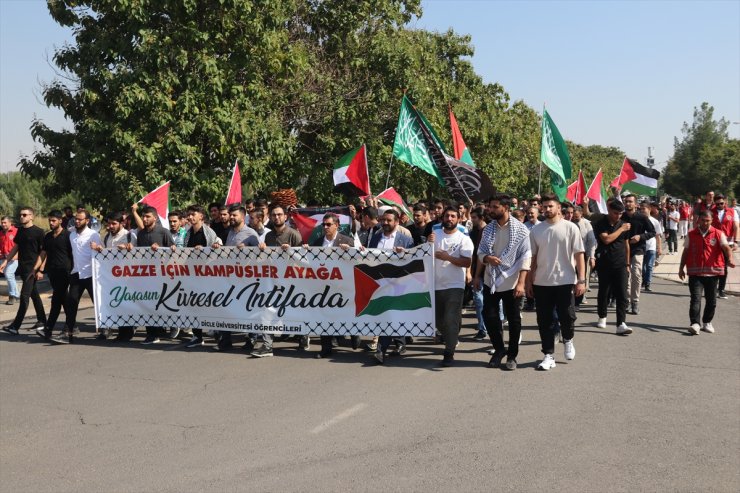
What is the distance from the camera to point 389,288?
9.39m

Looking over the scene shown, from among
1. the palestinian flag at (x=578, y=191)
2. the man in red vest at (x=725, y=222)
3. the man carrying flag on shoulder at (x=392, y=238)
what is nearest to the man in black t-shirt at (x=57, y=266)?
the man carrying flag on shoulder at (x=392, y=238)

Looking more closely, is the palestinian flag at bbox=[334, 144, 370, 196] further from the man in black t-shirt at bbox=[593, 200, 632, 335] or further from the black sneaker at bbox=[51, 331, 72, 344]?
the black sneaker at bbox=[51, 331, 72, 344]

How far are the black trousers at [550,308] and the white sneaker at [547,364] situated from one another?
0.20ft

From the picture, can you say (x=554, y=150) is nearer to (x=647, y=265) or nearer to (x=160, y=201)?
(x=647, y=265)

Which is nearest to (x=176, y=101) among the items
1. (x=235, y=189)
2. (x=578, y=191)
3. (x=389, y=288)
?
(x=235, y=189)

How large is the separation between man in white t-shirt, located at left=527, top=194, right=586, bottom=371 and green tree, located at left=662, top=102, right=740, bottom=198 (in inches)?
2538

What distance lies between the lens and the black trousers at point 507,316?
28.0 feet

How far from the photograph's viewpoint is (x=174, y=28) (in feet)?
55.3

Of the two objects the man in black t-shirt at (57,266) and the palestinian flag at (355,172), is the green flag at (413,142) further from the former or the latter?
the man in black t-shirt at (57,266)

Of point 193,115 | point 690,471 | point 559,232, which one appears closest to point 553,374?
point 559,232

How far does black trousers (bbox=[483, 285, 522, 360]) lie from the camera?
852 centimetres

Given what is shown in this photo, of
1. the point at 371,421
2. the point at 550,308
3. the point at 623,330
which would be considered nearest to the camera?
the point at 371,421

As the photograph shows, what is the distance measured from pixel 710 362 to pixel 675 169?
77819mm

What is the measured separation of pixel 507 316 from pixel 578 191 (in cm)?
1191
